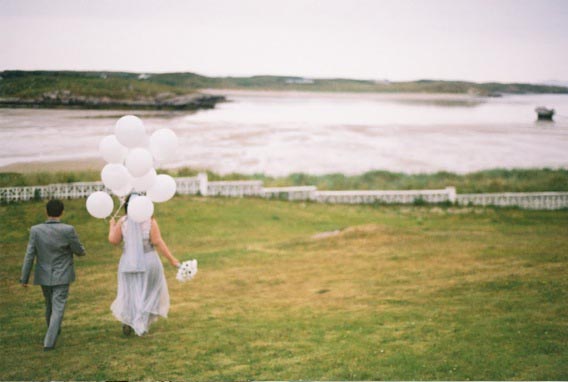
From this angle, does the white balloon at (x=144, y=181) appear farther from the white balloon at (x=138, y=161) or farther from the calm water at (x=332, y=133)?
Answer: the calm water at (x=332, y=133)

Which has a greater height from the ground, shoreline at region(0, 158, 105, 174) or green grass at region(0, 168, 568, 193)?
shoreline at region(0, 158, 105, 174)

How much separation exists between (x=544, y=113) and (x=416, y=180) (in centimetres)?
314

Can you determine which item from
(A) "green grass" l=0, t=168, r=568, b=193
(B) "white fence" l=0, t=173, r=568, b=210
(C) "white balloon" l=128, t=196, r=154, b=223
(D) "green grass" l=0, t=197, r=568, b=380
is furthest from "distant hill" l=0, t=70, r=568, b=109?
(C) "white balloon" l=128, t=196, r=154, b=223

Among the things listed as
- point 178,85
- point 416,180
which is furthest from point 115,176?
point 416,180

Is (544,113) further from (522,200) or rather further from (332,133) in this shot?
(332,133)

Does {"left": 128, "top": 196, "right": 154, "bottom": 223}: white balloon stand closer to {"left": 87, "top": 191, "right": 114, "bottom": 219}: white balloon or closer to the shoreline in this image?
{"left": 87, "top": 191, "right": 114, "bottom": 219}: white balloon

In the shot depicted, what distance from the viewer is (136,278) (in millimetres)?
4977

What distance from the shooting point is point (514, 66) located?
9438mm

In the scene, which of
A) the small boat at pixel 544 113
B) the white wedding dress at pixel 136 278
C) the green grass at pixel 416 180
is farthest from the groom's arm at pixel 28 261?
the small boat at pixel 544 113

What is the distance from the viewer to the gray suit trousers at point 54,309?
181 inches

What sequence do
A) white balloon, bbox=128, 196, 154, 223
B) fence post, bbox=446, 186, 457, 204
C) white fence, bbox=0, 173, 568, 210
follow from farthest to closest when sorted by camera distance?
fence post, bbox=446, 186, 457, 204
white fence, bbox=0, 173, 568, 210
white balloon, bbox=128, 196, 154, 223

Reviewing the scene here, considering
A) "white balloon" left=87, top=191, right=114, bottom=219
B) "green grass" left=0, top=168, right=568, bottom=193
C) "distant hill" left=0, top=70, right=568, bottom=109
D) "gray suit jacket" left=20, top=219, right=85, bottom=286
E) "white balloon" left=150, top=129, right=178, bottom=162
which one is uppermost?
"distant hill" left=0, top=70, right=568, bottom=109

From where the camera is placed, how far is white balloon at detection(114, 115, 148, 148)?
16.0ft

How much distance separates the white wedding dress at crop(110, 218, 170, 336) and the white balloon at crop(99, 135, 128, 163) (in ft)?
1.80
